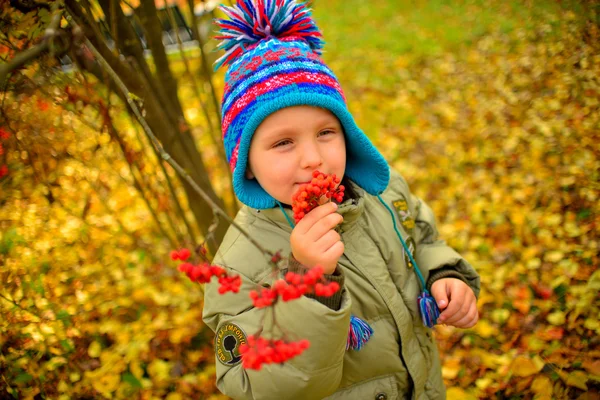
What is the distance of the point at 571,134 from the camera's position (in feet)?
10.1

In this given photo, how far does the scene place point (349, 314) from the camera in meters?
1.26

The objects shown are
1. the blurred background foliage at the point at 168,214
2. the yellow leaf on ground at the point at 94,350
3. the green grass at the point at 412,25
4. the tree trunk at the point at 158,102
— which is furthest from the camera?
the green grass at the point at 412,25

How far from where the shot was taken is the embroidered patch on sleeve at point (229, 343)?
1.42 m

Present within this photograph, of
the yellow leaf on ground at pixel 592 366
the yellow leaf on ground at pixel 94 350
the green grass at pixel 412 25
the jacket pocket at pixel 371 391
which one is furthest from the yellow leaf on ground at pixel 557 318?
the green grass at pixel 412 25

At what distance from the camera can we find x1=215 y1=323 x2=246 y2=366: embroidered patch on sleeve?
1421 millimetres

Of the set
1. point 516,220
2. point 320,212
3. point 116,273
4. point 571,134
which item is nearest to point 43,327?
point 116,273

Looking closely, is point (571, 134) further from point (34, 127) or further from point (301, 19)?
point (34, 127)

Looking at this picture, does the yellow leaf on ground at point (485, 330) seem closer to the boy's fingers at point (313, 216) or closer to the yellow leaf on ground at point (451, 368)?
the yellow leaf on ground at point (451, 368)

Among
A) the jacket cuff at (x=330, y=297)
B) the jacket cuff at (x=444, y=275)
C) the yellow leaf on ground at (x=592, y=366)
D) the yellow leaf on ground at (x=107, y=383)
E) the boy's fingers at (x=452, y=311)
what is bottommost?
the yellow leaf on ground at (x=592, y=366)

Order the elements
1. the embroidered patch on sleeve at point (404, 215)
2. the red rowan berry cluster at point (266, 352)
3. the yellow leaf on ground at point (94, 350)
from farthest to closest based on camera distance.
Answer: the yellow leaf on ground at point (94, 350) < the embroidered patch on sleeve at point (404, 215) < the red rowan berry cluster at point (266, 352)

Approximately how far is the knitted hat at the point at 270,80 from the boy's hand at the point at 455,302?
1.74 feet

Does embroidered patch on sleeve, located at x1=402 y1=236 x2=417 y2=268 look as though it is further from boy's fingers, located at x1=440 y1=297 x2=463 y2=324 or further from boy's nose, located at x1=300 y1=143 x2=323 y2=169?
boy's nose, located at x1=300 y1=143 x2=323 y2=169

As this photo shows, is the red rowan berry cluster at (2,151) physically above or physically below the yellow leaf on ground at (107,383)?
above

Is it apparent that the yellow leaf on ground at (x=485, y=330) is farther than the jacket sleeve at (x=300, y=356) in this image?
Yes
